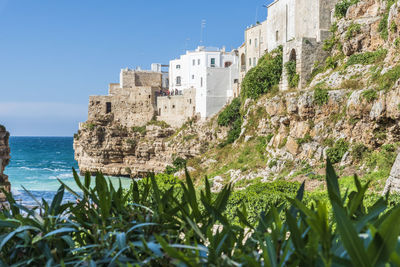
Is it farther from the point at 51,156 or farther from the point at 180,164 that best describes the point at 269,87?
the point at 51,156

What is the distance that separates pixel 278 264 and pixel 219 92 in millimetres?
40328

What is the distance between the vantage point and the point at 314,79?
24.3 meters

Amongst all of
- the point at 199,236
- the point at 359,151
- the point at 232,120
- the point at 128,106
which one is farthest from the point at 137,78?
the point at 199,236

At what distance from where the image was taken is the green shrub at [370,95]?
17266 millimetres

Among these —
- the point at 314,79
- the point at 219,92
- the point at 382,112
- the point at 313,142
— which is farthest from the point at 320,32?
the point at 219,92

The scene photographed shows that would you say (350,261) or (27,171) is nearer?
(350,261)

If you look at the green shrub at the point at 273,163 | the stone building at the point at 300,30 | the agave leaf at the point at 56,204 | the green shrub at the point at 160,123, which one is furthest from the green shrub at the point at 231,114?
the agave leaf at the point at 56,204

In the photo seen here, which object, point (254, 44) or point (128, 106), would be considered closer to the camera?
point (254, 44)

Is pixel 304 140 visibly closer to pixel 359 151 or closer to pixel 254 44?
pixel 359 151

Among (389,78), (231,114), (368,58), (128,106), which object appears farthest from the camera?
(128,106)

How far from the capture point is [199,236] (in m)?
2.53

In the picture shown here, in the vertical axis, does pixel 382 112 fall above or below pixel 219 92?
below

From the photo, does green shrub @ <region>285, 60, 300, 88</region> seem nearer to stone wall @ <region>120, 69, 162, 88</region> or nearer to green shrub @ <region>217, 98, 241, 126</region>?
green shrub @ <region>217, 98, 241, 126</region>

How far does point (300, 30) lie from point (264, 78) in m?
4.23
